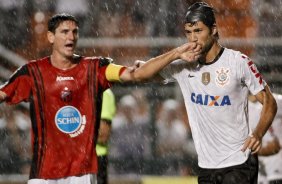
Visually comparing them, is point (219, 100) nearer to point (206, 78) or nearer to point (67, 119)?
point (206, 78)

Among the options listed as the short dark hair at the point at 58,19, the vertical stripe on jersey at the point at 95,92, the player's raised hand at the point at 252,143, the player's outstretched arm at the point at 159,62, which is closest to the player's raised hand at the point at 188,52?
the player's outstretched arm at the point at 159,62

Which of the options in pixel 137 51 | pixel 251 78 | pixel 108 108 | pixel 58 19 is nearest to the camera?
pixel 251 78

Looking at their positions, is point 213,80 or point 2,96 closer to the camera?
point 213,80

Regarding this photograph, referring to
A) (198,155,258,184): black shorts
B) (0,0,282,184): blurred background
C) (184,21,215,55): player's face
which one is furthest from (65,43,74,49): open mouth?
(0,0,282,184): blurred background

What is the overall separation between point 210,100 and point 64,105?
114cm

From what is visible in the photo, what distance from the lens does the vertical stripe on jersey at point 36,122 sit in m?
6.43

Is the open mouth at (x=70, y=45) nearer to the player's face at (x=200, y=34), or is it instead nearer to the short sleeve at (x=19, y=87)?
the short sleeve at (x=19, y=87)

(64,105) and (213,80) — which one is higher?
(213,80)

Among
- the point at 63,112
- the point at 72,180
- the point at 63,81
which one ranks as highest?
the point at 63,81

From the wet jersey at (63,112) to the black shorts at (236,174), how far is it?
35.7 inches

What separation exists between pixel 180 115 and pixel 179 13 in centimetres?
153

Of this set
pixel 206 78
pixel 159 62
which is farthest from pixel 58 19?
pixel 206 78

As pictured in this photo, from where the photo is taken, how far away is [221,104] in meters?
6.30

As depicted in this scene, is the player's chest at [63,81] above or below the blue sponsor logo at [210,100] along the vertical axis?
above
